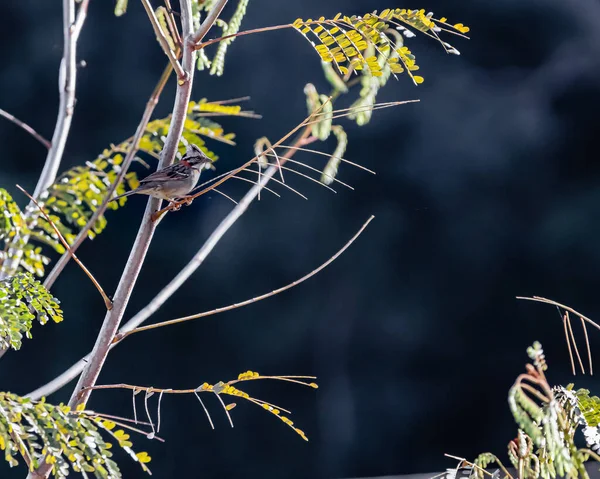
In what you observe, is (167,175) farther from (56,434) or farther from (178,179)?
(56,434)

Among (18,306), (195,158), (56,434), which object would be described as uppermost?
(195,158)

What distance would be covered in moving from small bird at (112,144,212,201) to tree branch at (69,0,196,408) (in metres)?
0.13

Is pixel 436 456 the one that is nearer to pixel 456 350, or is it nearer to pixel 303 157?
pixel 456 350

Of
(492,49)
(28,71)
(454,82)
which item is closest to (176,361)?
(28,71)

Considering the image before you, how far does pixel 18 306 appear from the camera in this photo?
1.27 m

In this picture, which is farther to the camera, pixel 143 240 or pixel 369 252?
pixel 369 252

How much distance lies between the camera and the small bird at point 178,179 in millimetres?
1445

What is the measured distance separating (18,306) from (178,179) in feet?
1.74

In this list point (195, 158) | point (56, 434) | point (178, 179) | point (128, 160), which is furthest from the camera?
point (195, 158)

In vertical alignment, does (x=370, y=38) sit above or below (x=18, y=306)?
above

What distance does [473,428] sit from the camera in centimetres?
239

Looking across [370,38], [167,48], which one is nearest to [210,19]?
[167,48]

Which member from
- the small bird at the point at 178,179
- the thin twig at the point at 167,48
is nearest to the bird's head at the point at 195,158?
the small bird at the point at 178,179

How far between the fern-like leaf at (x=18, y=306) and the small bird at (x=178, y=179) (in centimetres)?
27
